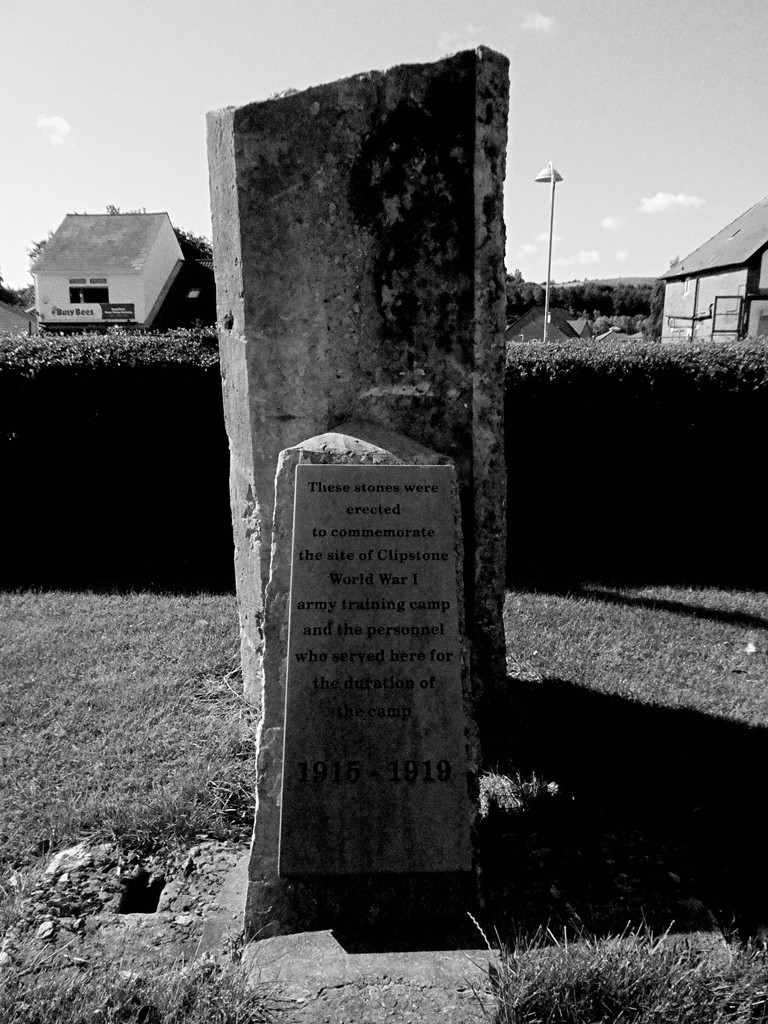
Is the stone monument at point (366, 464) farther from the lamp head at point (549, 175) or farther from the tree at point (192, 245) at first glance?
the tree at point (192, 245)

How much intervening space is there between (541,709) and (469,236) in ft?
8.01

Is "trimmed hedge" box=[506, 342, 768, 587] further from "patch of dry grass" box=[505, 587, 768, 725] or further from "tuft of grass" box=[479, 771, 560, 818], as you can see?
"tuft of grass" box=[479, 771, 560, 818]

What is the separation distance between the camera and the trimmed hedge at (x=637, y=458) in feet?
24.2

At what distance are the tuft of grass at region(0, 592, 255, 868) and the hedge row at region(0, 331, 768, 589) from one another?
4.67 feet

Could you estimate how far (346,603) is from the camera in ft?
9.18

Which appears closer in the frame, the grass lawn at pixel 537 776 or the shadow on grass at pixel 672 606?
the grass lawn at pixel 537 776

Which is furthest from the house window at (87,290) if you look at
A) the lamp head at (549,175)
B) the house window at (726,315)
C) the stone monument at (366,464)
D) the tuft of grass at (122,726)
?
the stone monument at (366,464)

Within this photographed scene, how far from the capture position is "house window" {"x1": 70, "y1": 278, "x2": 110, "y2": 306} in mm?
38656

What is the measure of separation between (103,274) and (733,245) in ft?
101

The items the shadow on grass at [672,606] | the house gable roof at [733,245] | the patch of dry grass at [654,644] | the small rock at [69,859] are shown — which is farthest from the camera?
the house gable roof at [733,245]

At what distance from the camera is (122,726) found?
13.3 feet

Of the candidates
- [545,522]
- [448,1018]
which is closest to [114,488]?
[545,522]

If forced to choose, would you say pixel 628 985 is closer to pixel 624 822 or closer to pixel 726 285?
pixel 624 822

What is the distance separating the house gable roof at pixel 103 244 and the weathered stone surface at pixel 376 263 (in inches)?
1485
